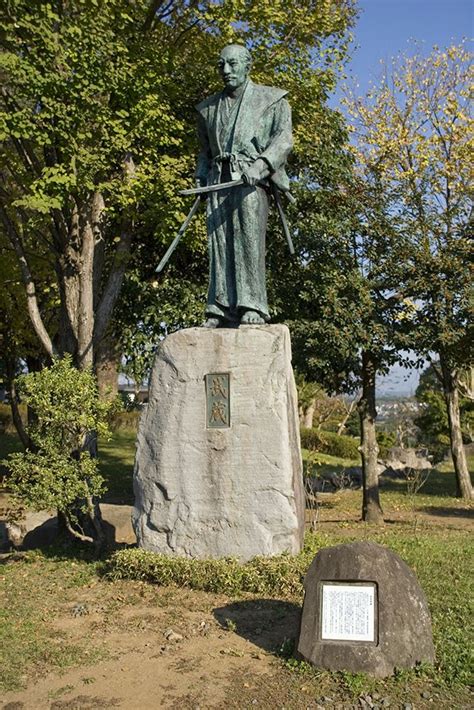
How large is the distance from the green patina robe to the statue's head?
14 centimetres

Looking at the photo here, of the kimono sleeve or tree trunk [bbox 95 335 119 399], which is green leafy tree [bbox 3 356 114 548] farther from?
tree trunk [bbox 95 335 119 399]

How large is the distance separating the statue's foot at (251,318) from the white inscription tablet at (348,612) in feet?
9.61

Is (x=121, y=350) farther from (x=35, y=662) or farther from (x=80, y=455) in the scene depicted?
(x=35, y=662)

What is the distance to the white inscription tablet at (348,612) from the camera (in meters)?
4.48

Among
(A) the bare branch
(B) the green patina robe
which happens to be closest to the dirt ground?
(B) the green patina robe

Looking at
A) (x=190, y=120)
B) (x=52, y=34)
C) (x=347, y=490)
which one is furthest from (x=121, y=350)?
(x=347, y=490)

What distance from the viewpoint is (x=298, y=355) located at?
37.9 feet

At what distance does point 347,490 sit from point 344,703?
46.7ft

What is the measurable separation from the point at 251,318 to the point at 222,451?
1.31m

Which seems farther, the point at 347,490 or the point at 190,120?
the point at 347,490

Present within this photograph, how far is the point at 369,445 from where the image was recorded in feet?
40.3

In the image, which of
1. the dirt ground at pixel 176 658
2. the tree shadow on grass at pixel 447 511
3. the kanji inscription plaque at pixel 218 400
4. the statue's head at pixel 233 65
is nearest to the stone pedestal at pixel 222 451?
the kanji inscription plaque at pixel 218 400

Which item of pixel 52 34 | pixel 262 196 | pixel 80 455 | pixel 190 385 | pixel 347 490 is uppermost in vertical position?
pixel 52 34

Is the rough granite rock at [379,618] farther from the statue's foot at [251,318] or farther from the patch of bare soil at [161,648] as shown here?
the statue's foot at [251,318]
